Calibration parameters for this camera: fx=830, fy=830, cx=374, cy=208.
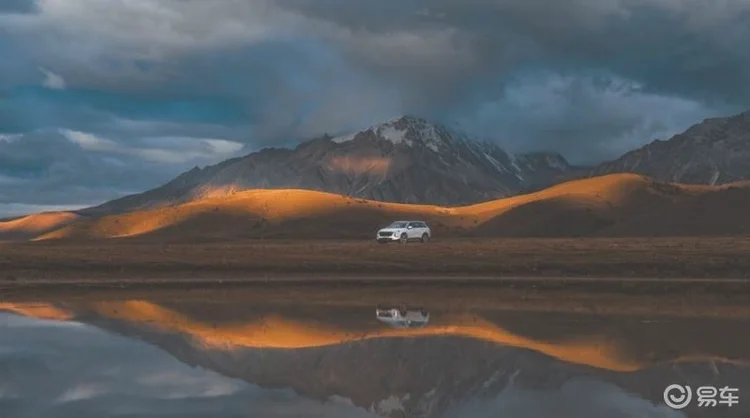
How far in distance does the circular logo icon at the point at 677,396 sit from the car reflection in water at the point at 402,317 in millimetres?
10527

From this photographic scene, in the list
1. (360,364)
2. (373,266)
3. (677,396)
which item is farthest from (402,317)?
(373,266)

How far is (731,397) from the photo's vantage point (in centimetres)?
1464

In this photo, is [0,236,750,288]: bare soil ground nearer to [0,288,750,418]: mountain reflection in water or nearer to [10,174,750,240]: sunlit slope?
[0,288,750,418]: mountain reflection in water

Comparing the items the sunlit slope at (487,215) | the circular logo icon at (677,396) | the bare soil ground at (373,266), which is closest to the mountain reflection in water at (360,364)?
the circular logo icon at (677,396)

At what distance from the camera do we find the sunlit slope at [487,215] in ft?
441

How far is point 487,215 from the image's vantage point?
172m

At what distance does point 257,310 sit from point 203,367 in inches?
490

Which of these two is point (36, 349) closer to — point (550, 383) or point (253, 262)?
point (550, 383)

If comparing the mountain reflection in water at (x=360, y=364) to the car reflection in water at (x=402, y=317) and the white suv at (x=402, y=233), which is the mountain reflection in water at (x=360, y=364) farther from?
the white suv at (x=402, y=233)

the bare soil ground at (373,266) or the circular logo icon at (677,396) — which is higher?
the bare soil ground at (373,266)

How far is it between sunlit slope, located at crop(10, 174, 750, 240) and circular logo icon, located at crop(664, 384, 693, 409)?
113 meters

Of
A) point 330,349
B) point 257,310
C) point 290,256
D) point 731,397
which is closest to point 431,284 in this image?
point 257,310

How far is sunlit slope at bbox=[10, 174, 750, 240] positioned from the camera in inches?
5295

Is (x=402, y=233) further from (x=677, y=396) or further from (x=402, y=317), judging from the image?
(x=677, y=396)
